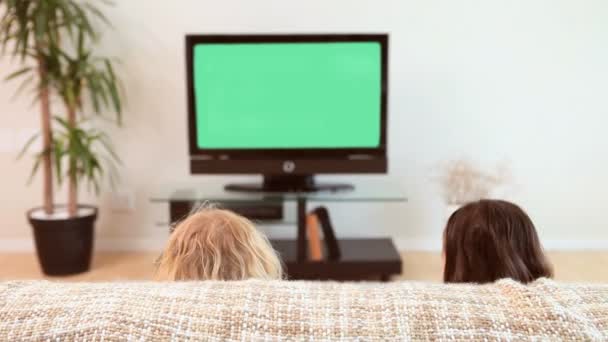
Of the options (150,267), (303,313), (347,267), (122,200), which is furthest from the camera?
(122,200)

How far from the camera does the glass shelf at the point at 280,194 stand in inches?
125

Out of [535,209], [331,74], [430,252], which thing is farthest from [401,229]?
[331,74]

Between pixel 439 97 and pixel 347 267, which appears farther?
A: pixel 439 97

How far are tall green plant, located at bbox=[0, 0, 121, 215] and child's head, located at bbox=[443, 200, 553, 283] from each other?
225 centimetres

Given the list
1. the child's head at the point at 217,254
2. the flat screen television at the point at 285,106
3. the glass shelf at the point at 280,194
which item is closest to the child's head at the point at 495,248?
the child's head at the point at 217,254

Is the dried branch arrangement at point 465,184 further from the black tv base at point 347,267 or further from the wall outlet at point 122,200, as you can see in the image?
the wall outlet at point 122,200

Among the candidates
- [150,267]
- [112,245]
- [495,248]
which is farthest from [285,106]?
[495,248]

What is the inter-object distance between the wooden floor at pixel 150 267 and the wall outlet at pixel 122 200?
10.5 inches

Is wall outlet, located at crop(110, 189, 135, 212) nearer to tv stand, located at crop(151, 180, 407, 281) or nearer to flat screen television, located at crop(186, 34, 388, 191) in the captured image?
tv stand, located at crop(151, 180, 407, 281)

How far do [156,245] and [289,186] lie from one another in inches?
38.6

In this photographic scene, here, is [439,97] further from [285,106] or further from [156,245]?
[156,245]

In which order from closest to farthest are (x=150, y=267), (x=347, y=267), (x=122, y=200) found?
(x=347, y=267) < (x=150, y=267) < (x=122, y=200)

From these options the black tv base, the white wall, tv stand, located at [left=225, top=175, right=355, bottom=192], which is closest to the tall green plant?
the white wall

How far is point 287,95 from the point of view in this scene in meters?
3.30
